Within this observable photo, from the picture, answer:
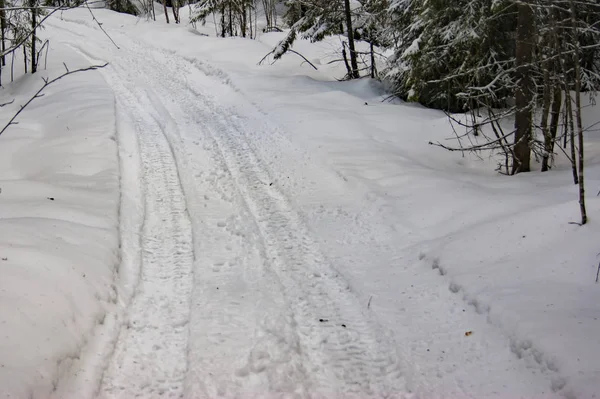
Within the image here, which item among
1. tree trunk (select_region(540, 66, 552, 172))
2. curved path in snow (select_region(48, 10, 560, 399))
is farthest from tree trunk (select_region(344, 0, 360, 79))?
curved path in snow (select_region(48, 10, 560, 399))

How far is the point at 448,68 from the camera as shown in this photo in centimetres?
1149

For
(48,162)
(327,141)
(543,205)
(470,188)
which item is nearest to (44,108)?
(48,162)

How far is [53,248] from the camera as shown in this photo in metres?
4.81

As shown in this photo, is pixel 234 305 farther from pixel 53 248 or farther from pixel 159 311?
pixel 53 248

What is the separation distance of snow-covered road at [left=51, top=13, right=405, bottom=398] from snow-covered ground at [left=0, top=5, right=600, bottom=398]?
0.02m

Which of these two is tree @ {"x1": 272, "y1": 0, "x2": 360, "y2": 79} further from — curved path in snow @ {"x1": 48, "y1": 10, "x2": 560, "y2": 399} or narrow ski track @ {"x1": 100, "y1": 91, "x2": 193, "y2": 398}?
narrow ski track @ {"x1": 100, "y1": 91, "x2": 193, "y2": 398}

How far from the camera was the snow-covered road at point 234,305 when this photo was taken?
12.0 ft

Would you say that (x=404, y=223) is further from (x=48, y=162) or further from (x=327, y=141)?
(x=48, y=162)

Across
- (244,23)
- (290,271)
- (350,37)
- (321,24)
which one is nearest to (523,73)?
(290,271)

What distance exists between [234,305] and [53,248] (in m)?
1.96

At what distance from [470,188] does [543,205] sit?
1290 millimetres

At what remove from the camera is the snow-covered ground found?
11.9 ft

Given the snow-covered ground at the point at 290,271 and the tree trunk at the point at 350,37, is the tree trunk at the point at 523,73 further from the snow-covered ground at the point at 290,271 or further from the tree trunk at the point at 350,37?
the tree trunk at the point at 350,37

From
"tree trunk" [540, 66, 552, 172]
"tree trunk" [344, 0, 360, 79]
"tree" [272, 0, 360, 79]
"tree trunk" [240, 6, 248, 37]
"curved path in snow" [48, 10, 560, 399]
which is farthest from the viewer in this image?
"tree trunk" [240, 6, 248, 37]
